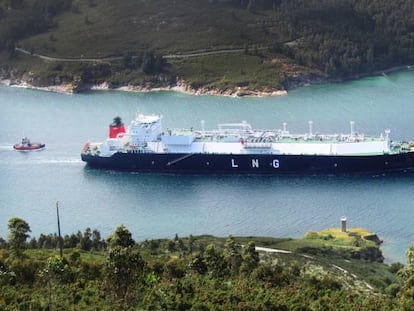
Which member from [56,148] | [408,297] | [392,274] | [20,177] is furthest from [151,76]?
[408,297]

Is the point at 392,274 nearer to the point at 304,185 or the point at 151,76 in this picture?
the point at 304,185

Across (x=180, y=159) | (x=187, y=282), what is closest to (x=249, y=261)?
(x=187, y=282)

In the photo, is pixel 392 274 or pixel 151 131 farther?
pixel 151 131

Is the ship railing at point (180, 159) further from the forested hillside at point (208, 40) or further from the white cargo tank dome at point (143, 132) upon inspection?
the forested hillside at point (208, 40)

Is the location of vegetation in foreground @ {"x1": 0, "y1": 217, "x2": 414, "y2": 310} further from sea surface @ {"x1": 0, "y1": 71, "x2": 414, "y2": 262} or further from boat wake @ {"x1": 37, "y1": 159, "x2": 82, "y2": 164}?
boat wake @ {"x1": 37, "y1": 159, "x2": 82, "y2": 164}

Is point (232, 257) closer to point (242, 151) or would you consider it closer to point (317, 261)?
point (317, 261)

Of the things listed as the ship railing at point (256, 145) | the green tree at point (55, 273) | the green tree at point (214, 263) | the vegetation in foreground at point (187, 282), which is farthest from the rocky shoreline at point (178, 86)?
the green tree at point (55, 273)

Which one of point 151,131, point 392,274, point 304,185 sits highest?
point 151,131
